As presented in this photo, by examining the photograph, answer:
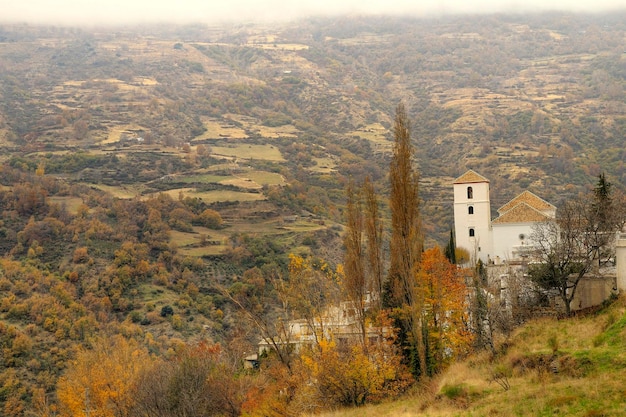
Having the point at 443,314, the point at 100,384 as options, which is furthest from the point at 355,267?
the point at 100,384

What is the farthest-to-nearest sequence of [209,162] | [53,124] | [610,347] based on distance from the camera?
[53,124] → [209,162] → [610,347]

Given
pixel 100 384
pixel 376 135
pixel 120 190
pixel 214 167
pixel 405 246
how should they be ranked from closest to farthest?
pixel 405 246, pixel 100 384, pixel 120 190, pixel 214 167, pixel 376 135

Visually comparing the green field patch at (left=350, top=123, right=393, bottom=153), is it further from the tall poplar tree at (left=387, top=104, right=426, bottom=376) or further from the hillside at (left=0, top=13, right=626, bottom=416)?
the tall poplar tree at (left=387, top=104, right=426, bottom=376)

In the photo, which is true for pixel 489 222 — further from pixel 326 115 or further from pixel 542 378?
pixel 326 115

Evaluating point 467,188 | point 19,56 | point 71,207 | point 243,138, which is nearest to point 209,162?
point 243,138

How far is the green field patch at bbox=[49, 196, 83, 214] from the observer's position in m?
77.9

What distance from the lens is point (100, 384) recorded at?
38.9 metres

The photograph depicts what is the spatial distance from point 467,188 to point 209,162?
63.4 m

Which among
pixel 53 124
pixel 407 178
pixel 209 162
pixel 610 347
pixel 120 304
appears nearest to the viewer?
pixel 610 347

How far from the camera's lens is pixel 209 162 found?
347 feet

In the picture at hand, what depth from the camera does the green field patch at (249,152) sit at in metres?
113

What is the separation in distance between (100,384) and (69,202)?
149 ft

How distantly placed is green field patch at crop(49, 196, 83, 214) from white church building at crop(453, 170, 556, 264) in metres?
43.7

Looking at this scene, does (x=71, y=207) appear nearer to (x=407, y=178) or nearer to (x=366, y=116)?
(x=407, y=178)
